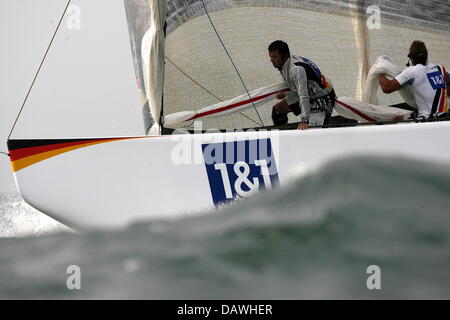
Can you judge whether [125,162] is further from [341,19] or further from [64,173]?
[341,19]

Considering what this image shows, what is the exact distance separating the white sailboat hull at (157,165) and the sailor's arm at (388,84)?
47 centimetres

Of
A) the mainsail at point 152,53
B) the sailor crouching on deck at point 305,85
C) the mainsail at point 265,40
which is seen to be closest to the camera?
the sailor crouching on deck at point 305,85

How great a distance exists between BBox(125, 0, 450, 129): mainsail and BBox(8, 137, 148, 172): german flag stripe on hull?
1.76ft

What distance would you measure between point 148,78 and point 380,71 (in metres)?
1.25

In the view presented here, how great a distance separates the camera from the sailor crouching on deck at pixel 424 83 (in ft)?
10.4

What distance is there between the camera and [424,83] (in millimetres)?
3191

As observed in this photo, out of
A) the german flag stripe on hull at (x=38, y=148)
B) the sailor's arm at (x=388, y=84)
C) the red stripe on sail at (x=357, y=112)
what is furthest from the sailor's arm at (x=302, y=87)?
the german flag stripe on hull at (x=38, y=148)

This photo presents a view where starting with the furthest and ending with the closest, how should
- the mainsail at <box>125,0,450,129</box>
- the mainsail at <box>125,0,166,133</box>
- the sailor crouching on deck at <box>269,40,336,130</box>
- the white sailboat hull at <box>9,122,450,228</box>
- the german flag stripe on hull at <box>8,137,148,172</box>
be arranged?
1. the mainsail at <box>125,0,450,129</box>
2. the mainsail at <box>125,0,166,133</box>
3. the sailor crouching on deck at <box>269,40,336,130</box>
4. the german flag stripe on hull at <box>8,137,148,172</box>
5. the white sailboat hull at <box>9,122,450,228</box>

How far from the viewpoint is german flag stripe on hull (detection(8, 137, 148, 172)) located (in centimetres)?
306

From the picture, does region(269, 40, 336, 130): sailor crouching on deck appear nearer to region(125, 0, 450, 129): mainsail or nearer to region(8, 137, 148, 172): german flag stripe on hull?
region(125, 0, 450, 129): mainsail

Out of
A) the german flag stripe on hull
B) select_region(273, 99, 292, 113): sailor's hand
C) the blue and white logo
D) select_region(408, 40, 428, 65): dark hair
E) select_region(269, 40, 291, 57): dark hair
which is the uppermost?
select_region(269, 40, 291, 57): dark hair

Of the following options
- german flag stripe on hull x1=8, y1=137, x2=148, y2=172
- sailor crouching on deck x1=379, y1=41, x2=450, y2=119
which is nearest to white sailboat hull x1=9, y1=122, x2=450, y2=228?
german flag stripe on hull x1=8, y1=137, x2=148, y2=172
